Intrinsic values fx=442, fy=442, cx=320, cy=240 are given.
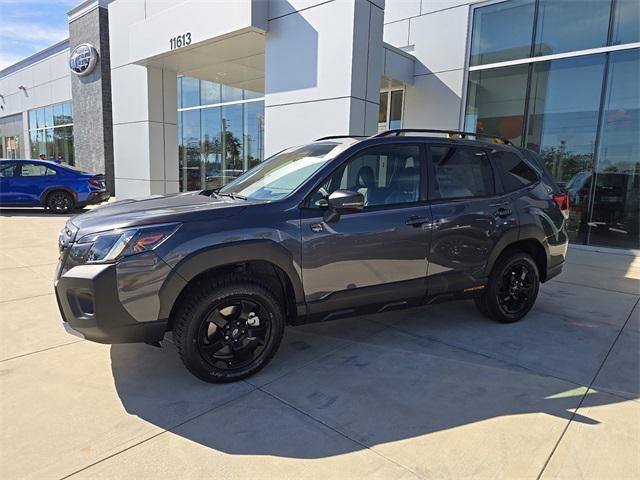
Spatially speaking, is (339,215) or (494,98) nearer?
(339,215)

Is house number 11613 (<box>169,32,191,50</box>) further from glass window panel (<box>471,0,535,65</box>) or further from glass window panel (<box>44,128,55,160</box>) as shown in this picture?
glass window panel (<box>44,128,55,160</box>)

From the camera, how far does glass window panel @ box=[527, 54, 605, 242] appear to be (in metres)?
8.96

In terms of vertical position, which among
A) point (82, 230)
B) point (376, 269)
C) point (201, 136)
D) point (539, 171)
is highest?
point (201, 136)

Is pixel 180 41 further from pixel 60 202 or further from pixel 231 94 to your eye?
pixel 231 94

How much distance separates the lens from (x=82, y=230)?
3037 millimetres

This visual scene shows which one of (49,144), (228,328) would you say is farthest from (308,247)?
(49,144)

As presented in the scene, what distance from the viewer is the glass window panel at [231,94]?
52.4 feet

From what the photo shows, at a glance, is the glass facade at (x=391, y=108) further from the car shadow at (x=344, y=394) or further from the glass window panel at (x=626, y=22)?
the car shadow at (x=344, y=394)

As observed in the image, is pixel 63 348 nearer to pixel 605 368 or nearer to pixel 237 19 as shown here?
pixel 605 368

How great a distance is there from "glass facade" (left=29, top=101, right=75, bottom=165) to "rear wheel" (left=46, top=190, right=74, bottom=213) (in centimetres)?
1264

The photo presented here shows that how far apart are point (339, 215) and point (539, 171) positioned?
2744 millimetres

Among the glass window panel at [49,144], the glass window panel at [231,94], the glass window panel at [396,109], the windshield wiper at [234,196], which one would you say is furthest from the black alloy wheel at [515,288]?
the glass window panel at [49,144]

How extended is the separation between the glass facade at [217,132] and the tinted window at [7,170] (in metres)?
5.67

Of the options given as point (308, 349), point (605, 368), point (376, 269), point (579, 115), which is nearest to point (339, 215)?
point (376, 269)
